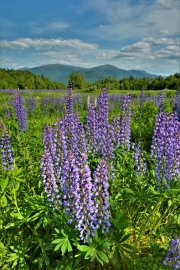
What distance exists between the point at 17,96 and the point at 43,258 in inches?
268

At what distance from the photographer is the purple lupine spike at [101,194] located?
7.36 feet

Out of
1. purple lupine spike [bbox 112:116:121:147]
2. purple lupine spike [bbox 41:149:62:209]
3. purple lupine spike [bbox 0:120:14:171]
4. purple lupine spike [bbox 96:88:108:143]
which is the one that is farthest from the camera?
purple lupine spike [bbox 96:88:108:143]

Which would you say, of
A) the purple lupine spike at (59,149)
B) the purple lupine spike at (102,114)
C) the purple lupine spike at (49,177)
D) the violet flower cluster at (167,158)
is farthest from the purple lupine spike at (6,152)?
the violet flower cluster at (167,158)

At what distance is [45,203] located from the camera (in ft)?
10.0

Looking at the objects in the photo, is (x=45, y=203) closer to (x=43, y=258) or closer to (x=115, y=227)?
(x=43, y=258)

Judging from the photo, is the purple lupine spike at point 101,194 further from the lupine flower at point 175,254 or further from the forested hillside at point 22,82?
the forested hillside at point 22,82

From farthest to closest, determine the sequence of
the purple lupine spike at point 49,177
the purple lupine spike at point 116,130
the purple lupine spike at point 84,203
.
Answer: the purple lupine spike at point 116,130
the purple lupine spike at point 49,177
the purple lupine spike at point 84,203

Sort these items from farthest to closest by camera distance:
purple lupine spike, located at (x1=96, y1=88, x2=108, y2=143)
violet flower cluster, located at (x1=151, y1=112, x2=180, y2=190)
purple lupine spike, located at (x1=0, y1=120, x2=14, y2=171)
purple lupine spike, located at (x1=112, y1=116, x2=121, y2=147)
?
purple lupine spike, located at (x1=96, y1=88, x2=108, y2=143) → purple lupine spike, located at (x1=112, y1=116, x2=121, y2=147) → purple lupine spike, located at (x1=0, y1=120, x2=14, y2=171) → violet flower cluster, located at (x1=151, y1=112, x2=180, y2=190)

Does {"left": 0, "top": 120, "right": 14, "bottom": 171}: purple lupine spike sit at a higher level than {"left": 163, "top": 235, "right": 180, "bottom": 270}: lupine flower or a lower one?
higher

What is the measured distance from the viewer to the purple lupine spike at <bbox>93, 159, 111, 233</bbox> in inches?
88.4

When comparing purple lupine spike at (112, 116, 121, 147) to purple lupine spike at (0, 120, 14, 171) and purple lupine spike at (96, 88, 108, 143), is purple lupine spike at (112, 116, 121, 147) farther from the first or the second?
purple lupine spike at (0, 120, 14, 171)

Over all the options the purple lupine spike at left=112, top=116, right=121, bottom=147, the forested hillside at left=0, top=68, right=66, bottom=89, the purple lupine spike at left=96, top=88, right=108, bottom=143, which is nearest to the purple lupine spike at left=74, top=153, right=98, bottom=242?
the purple lupine spike at left=112, top=116, right=121, bottom=147

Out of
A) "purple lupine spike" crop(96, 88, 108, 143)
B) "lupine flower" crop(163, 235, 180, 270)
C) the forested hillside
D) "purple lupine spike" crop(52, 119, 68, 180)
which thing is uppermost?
the forested hillside

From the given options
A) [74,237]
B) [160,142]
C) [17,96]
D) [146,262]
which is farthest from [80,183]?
[17,96]
